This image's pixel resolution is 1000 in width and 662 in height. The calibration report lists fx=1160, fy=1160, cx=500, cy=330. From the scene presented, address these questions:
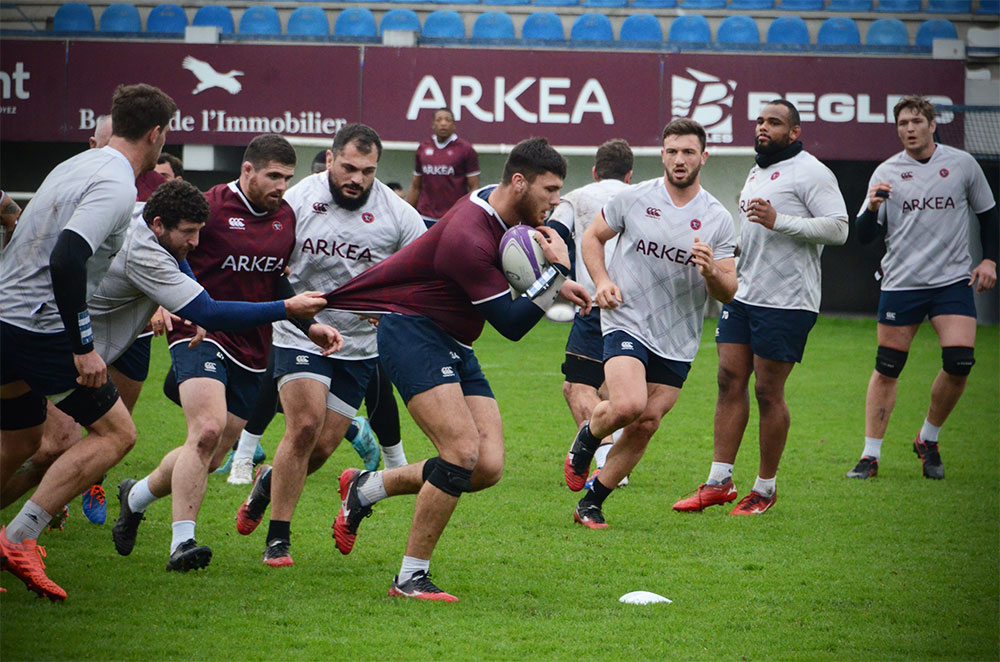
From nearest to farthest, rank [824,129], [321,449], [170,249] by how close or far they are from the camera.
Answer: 1. [170,249]
2. [321,449]
3. [824,129]

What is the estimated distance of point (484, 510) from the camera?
7.17m

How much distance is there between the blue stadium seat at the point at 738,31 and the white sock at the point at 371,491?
1683 cm

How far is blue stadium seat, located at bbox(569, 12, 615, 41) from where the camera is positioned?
20750 mm

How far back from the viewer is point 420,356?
5.26 m

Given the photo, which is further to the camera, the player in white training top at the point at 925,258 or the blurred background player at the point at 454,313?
the player in white training top at the point at 925,258

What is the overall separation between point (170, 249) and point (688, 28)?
16852 mm

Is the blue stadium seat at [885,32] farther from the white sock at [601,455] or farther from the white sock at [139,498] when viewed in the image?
the white sock at [139,498]

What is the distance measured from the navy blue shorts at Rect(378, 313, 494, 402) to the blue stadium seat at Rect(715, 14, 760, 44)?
16733 mm

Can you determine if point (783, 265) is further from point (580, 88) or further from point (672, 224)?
point (580, 88)

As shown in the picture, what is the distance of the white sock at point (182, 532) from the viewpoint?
5539mm

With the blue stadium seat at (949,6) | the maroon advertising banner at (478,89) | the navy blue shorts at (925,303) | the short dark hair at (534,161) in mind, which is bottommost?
the navy blue shorts at (925,303)

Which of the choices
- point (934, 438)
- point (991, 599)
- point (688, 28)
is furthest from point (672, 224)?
point (688, 28)

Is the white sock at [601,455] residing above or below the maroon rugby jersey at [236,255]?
below

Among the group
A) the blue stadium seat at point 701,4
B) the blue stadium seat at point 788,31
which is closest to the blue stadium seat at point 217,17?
the blue stadium seat at point 701,4
